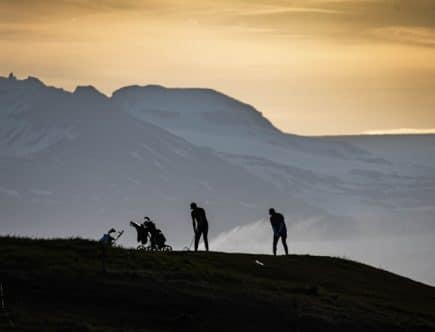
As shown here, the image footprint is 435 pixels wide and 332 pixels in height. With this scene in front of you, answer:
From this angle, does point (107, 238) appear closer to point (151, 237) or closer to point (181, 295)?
point (181, 295)

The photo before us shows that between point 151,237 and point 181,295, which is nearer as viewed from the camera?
point 181,295

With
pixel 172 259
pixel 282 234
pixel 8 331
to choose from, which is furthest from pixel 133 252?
pixel 8 331

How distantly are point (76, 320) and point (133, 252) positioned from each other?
13.7 meters

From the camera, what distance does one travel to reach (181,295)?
57.4 metres

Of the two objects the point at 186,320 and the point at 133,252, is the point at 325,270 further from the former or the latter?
the point at 186,320

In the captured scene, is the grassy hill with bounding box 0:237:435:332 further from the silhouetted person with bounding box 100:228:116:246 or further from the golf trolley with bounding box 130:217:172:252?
the golf trolley with bounding box 130:217:172:252

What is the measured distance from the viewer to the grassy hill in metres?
53.6

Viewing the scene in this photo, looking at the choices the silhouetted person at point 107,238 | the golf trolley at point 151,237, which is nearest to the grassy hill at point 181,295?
the silhouetted person at point 107,238

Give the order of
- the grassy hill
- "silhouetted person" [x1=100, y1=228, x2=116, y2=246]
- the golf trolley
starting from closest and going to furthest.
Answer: the grassy hill < "silhouetted person" [x1=100, y1=228, x2=116, y2=246] < the golf trolley

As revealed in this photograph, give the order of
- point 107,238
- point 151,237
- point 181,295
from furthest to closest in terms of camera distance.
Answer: point 151,237, point 107,238, point 181,295

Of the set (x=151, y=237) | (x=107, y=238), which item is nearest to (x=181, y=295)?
(x=107, y=238)

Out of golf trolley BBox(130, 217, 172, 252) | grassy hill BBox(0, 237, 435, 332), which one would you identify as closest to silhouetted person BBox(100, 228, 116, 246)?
grassy hill BBox(0, 237, 435, 332)

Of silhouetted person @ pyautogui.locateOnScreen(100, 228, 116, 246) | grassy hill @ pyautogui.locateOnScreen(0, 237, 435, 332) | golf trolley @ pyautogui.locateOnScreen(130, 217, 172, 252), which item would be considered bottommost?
grassy hill @ pyautogui.locateOnScreen(0, 237, 435, 332)

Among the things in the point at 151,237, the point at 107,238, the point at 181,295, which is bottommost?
the point at 181,295
